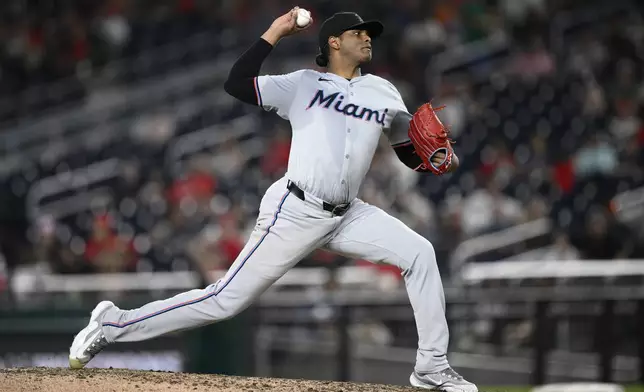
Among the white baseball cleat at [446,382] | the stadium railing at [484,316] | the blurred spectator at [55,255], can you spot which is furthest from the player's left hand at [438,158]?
the blurred spectator at [55,255]

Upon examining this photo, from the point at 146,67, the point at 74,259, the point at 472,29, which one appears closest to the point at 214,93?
the point at 146,67

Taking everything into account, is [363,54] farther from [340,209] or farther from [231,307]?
[231,307]

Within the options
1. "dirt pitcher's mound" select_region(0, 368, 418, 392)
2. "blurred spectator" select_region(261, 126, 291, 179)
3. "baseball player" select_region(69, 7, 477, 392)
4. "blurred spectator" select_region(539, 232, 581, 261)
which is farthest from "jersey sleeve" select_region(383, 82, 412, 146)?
"blurred spectator" select_region(261, 126, 291, 179)

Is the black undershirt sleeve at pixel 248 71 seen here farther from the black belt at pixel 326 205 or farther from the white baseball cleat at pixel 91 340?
the white baseball cleat at pixel 91 340

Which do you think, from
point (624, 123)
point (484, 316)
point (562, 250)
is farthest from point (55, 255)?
point (624, 123)

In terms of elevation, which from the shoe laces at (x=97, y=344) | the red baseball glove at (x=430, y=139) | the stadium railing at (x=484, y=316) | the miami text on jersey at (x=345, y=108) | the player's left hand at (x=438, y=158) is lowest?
the stadium railing at (x=484, y=316)

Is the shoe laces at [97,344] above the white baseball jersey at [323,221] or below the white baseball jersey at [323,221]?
below

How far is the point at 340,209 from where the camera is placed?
575 cm

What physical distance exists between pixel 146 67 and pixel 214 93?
4.02 ft

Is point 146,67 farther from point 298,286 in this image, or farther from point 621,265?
point 621,265

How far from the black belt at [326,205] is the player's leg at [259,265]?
0.08 ft

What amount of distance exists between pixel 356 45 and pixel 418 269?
43.7 inches

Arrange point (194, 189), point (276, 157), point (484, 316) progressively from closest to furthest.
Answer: point (484, 316)
point (194, 189)
point (276, 157)

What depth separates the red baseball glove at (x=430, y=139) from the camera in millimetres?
5711
